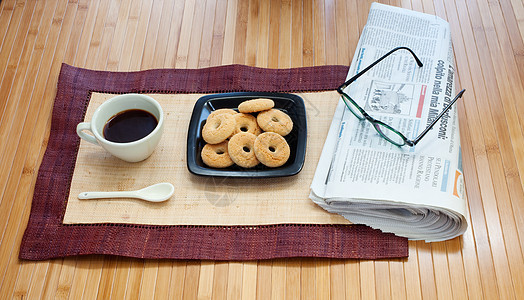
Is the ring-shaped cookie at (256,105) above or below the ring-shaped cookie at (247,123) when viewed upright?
above

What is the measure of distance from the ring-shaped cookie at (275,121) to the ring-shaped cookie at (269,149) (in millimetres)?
17

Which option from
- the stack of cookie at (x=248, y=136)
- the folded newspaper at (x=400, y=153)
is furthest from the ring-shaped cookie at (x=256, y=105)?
the folded newspaper at (x=400, y=153)

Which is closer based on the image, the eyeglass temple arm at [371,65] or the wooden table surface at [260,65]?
the wooden table surface at [260,65]

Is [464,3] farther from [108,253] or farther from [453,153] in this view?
[108,253]

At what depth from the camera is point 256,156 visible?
2.15ft

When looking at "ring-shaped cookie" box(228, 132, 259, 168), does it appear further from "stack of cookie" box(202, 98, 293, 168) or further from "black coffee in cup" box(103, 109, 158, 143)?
"black coffee in cup" box(103, 109, 158, 143)

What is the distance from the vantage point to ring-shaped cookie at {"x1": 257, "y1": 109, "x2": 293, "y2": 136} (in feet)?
2.23

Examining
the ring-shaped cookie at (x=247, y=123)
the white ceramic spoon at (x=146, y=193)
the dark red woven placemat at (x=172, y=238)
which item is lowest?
the dark red woven placemat at (x=172, y=238)

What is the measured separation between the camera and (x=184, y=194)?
0.68m

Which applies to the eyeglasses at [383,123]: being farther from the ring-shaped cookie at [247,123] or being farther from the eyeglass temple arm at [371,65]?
the ring-shaped cookie at [247,123]

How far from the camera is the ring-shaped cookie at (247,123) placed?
688 millimetres

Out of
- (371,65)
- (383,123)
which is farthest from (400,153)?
(371,65)

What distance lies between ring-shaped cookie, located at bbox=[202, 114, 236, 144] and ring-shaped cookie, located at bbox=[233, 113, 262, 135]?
14 mm

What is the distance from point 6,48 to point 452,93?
82 centimetres
